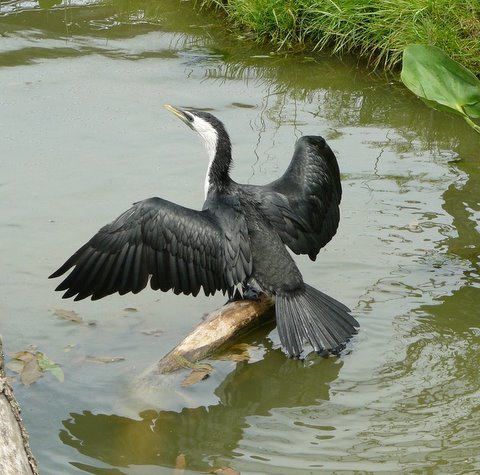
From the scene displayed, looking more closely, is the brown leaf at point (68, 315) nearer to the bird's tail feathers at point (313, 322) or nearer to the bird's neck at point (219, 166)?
the bird's neck at point (219, 166)

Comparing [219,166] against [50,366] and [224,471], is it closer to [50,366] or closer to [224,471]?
[50,366]

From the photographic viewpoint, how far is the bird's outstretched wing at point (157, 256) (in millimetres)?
5656

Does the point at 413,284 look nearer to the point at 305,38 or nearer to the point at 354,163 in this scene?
the point at 354,163

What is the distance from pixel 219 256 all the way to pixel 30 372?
1170mm

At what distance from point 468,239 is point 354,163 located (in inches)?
51.0

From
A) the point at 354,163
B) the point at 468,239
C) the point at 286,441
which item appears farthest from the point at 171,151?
the point at 286,441

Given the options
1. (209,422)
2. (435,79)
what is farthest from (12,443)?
(435,79)

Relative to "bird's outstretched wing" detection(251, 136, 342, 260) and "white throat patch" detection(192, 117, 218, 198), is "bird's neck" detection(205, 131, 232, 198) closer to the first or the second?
"white throat patch" detection(192, 117, 218, 198)

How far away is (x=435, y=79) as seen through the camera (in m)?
6.51

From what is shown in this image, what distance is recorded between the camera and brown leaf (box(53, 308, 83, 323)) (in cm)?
608

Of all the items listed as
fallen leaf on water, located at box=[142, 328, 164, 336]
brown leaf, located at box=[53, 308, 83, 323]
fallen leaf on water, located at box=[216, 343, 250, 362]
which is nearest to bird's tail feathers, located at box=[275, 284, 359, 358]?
fallen leaf on water, located at box=[216, 343, 250, 362]

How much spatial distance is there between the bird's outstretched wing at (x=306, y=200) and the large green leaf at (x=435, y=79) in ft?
2.23

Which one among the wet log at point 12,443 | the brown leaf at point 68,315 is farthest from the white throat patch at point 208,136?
the wet log at point 12,443

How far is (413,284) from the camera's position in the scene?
6.51 meters
